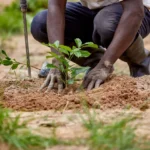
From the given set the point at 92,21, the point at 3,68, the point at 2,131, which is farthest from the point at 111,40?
the point at 3,68

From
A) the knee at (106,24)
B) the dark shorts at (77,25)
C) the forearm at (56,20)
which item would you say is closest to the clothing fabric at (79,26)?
the dark shorts at (77,25)

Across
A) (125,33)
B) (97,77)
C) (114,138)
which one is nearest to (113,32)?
(125,33)

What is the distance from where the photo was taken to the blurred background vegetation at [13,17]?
8.08 meters

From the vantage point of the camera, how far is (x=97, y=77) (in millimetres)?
3420

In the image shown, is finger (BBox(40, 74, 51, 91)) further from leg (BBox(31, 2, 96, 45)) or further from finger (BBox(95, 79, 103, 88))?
leg (BBox(31, 2, 96, 45))

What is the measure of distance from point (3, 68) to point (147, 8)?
5.89 ft

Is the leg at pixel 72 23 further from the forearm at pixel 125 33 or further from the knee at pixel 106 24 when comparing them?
the forearm at pixel 125 33

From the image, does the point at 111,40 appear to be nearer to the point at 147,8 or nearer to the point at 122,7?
the point at 122,7

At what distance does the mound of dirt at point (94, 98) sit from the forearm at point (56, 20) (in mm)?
428

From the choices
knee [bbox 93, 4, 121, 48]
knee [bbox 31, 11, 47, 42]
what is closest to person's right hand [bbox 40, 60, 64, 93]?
knee [bbox 93, 4, 121, 48]

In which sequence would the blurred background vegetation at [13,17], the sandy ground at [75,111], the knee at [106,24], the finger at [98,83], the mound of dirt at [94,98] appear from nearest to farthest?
the sandy ground at [75,111] < the mound of dirt at [94,98] < the finger at [98,83] < the knee at [106,24] < the blurred background vegetation at [13,17]

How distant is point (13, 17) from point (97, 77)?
523 cm

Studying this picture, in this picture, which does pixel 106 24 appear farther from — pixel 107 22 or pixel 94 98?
pixel 94 98

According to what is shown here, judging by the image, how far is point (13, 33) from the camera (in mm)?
8094
